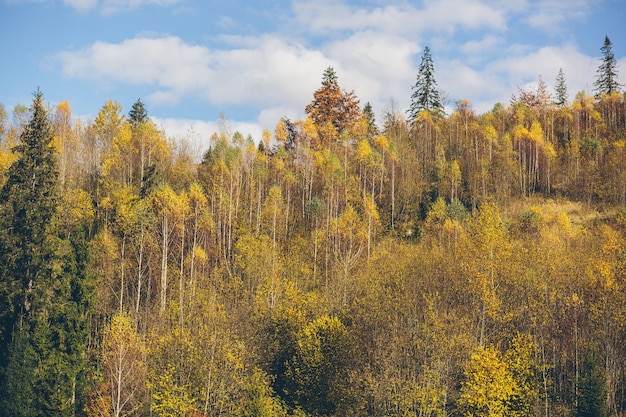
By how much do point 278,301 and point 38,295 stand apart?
17.9 metres

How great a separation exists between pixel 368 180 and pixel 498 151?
2041 cm

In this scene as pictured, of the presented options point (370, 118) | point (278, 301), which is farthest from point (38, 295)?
point (370, 118)

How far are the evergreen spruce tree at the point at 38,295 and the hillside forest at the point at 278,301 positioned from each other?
138 mm

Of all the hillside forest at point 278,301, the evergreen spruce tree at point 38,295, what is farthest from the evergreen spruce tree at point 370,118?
the evergreen spruce tree at point 38,295

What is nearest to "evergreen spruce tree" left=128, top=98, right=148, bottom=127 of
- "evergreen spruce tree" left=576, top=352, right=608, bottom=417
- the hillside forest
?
the hillside forest

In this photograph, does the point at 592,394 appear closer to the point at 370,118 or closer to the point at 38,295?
the point at 38,295

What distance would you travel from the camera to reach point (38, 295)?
39.6m

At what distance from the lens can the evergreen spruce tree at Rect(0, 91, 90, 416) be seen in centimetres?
3625

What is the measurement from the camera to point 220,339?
110ft

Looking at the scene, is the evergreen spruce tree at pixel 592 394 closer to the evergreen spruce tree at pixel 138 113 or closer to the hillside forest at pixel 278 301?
the hillside forest at pixel 278 301

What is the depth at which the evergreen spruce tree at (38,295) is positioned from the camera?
119ft

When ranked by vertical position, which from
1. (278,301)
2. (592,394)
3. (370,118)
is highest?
(370,118)

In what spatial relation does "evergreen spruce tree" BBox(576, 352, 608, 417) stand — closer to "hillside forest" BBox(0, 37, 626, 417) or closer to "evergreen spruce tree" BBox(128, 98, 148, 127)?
"hillside forest" BBox(0, 37, 626, 417)

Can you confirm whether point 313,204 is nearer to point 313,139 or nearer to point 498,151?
point 313,139
